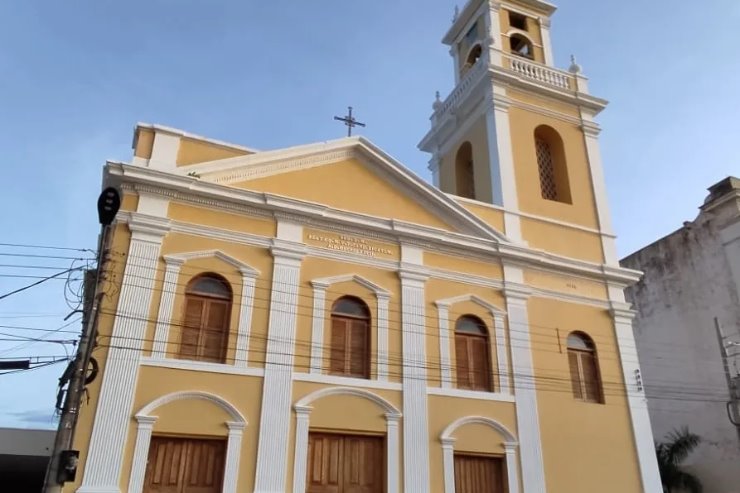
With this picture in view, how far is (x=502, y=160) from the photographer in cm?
1464

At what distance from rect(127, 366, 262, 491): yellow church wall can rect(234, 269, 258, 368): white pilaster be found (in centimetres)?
35

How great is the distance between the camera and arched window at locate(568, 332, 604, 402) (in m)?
13.0

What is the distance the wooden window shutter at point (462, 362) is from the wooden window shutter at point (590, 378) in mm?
2681

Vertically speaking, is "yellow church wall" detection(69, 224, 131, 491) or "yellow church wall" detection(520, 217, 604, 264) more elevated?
"yellow church wall" detection(520, 217, 604, 264)

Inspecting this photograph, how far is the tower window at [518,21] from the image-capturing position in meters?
17.6

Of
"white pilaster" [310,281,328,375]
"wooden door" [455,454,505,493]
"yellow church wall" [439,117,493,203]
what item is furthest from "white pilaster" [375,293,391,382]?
"yellow church wall" [439,117,493,203]

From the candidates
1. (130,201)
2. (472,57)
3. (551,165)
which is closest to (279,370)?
(130,201)

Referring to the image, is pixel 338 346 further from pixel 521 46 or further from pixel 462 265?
pixel 521 46

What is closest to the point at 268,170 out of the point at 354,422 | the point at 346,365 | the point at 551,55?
the point at 346,365

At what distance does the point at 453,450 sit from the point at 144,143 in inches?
297

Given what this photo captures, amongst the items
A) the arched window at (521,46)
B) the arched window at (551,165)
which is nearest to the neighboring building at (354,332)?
the arched window at (551,165)

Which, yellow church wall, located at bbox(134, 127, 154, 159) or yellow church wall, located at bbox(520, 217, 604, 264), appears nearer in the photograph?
yellow church wall, located at bbox(134, 127, 154, 159)

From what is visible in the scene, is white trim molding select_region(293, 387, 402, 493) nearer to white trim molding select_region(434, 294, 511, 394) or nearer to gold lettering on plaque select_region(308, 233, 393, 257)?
white trim molding select_region(434, 294, 511, 394)

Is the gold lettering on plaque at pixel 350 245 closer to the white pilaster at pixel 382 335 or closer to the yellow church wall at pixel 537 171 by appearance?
the white pilaster at pixel 382 335
